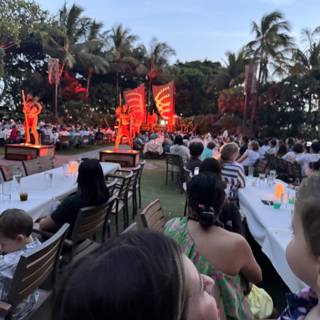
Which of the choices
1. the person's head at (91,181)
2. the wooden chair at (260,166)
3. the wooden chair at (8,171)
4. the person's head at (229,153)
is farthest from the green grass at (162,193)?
the person's head at (91,181)

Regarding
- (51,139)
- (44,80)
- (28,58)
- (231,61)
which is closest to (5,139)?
(51,139)

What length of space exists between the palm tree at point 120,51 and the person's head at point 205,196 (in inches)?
1372

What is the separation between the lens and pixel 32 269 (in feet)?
7.55

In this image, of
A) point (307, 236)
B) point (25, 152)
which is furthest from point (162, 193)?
point (307, 236)

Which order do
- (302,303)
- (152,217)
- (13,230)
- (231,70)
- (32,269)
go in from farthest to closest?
(231,70), (152,217), (13,230), (32,269), (302,303)

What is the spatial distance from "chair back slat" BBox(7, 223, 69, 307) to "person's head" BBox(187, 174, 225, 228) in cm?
88

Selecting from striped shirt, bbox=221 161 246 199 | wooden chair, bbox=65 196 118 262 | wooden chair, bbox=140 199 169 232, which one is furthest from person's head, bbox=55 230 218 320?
striped shirt, bbox=221 161 246 199

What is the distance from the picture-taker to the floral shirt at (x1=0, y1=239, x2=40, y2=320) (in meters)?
2.40

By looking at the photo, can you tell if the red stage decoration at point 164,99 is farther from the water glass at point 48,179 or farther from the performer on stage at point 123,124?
the water glass at point 48,179

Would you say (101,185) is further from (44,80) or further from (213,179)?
(44,80)

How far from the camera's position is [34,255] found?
7.31ft

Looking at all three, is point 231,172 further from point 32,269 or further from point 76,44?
point 76,44

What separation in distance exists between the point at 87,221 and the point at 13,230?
0.97 meters

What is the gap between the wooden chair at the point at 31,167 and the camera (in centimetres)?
617
